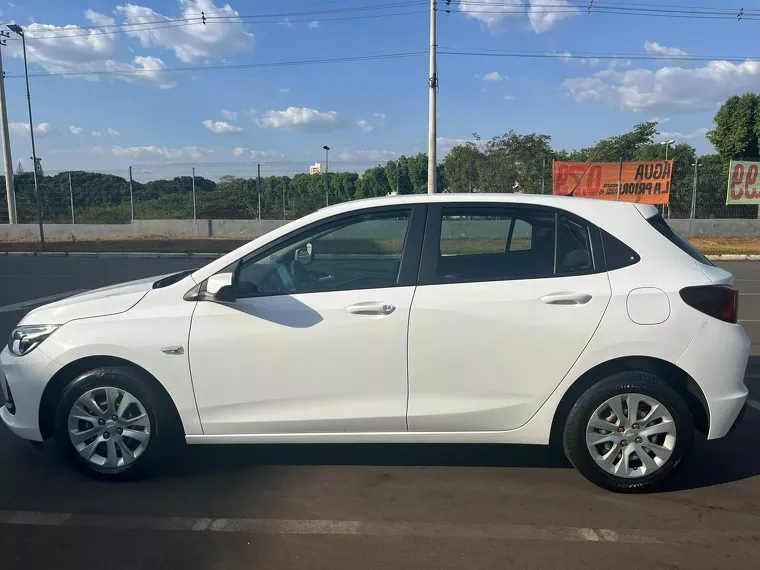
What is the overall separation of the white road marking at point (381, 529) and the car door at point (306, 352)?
0.56 m

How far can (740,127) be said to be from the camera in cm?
3238

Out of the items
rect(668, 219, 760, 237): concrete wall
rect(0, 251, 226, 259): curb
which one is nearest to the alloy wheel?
rect(0, 251, 226, 259): curb

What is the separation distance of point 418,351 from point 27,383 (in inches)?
96.4

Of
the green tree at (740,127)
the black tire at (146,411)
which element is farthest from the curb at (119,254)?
the green tree at (740,127)

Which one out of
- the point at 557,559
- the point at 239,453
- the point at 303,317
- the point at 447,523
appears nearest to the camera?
the point at 557,559

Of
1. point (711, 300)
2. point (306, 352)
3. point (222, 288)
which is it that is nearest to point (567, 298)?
point (711, 300)

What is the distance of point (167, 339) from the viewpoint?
11.5ft

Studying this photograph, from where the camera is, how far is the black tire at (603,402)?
3.41 m

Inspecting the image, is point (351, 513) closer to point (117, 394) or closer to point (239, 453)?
point (239, 453)

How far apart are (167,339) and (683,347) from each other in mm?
3048

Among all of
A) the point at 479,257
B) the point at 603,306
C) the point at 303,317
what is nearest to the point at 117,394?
the point at 303,317

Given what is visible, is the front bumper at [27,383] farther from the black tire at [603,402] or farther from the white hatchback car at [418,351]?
the black tire at [603,402]

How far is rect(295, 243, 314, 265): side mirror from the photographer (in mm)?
3760

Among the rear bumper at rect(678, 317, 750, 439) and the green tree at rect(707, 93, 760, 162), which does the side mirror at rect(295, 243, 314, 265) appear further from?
the green tree at rect(707, 93, 760, 162)
